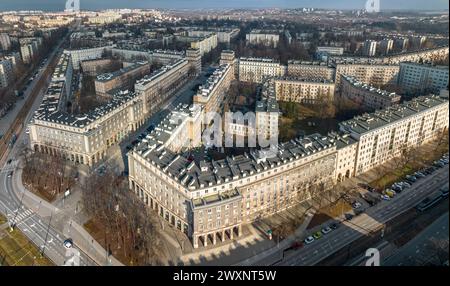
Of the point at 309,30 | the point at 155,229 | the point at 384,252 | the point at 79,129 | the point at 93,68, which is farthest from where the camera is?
the point at 309,30

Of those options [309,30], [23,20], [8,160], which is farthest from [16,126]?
[309,30]

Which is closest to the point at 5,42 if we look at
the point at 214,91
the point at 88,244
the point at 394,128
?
the point at 214,91

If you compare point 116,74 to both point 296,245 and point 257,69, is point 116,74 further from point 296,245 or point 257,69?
point 296,245

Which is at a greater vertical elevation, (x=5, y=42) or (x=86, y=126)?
(x=5, y=42)

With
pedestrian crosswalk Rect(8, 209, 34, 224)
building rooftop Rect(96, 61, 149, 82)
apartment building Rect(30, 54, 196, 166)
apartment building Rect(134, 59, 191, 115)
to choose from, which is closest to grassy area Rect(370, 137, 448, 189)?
apartment building Rect(30, 54, 196, 166)

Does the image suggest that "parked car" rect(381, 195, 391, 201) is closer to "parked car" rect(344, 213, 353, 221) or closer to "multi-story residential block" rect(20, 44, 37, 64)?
"parked car" rect(344, 213, 353, 221)

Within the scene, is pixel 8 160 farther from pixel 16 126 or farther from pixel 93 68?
pixel 93 68
